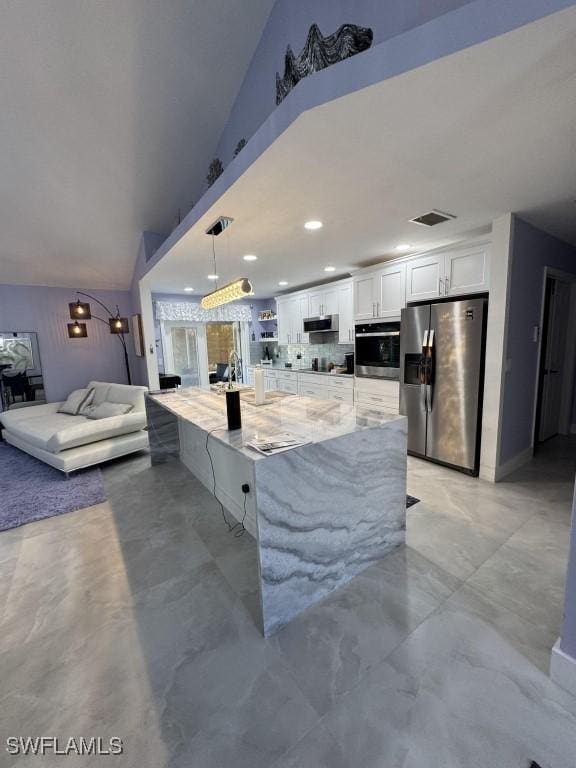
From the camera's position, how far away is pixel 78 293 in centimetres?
568

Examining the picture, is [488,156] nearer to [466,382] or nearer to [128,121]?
[466,382]

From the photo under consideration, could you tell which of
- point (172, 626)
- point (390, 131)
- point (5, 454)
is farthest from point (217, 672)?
point (5, 454)

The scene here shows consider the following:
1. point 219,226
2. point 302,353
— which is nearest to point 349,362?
point 302,353

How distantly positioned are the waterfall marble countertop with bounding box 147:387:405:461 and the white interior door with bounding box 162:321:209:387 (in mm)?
3607

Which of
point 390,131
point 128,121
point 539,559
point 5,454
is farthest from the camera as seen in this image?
point 5,454

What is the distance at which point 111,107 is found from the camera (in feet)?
8.89

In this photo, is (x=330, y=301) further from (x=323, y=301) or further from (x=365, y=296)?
(x=365, y=296)

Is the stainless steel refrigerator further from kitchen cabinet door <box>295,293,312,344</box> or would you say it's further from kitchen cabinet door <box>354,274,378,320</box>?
kitchen cabinet door <box>295,293,312,344</box>

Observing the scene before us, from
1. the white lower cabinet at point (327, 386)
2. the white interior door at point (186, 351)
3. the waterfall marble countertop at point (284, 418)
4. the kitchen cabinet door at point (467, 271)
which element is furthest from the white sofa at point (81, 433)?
the kitchen cabinet door at point (467, 271)

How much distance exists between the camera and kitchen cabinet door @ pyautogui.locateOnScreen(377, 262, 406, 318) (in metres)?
3.64

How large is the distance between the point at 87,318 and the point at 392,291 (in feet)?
Result: 16.3

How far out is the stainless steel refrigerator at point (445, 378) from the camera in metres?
2.89

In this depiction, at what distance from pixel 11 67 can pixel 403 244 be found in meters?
3.56

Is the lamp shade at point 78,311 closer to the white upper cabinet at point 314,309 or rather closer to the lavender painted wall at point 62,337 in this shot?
the lavender painted wall at point 62,337
